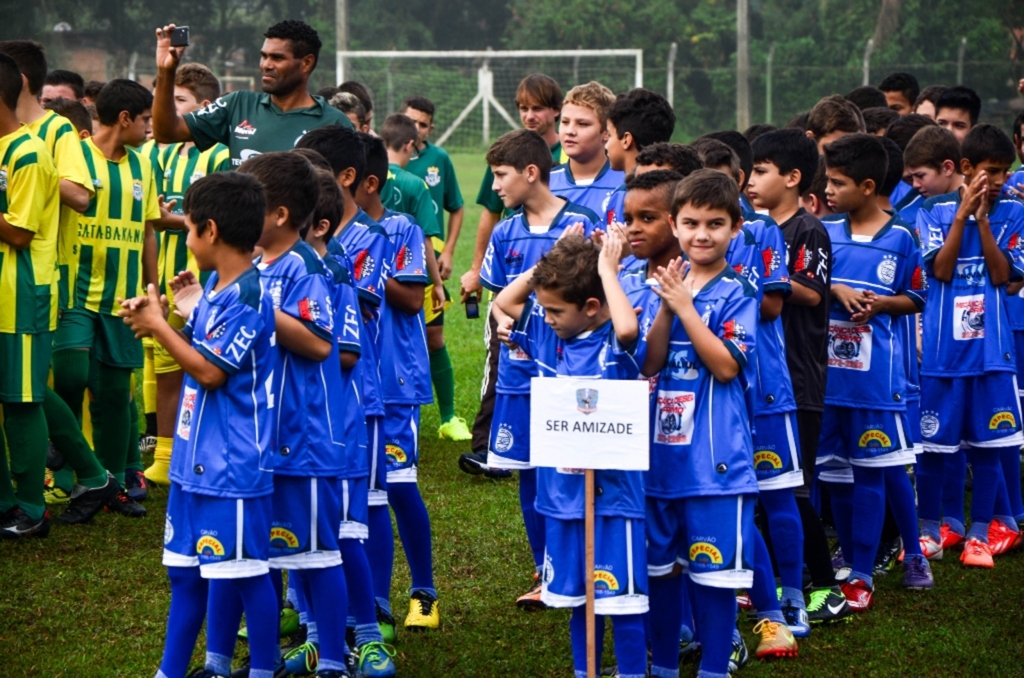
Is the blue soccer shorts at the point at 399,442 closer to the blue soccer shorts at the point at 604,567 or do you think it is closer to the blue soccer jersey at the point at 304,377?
the blue soccer jersey at the point at 304,377

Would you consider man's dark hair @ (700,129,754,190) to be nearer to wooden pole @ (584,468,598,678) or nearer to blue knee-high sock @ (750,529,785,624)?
blue knee-high sock @ (750,529,785,624)

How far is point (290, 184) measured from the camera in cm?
425

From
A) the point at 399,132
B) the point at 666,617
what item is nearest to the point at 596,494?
the point at 666,617

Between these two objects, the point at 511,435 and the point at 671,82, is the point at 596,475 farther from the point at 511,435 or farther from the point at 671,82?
the point at 671,82

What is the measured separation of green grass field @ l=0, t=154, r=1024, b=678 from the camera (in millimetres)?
4906

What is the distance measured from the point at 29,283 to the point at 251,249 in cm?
255

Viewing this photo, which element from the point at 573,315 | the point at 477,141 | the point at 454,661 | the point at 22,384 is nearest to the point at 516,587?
the point at 454,661

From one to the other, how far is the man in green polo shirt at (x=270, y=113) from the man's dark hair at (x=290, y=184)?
179cm

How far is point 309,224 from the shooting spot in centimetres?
448

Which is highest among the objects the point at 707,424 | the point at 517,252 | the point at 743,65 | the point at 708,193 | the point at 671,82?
the point at 671,82

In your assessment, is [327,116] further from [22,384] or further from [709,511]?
[709,511]

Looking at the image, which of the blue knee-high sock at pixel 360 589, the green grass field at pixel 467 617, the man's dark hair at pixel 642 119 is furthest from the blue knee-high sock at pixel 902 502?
the blue knee-high sock at pixel 360 589

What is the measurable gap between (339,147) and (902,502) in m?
2.85

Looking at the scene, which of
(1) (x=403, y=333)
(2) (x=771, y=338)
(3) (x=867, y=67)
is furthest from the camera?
(3) (x=867, y=67)
